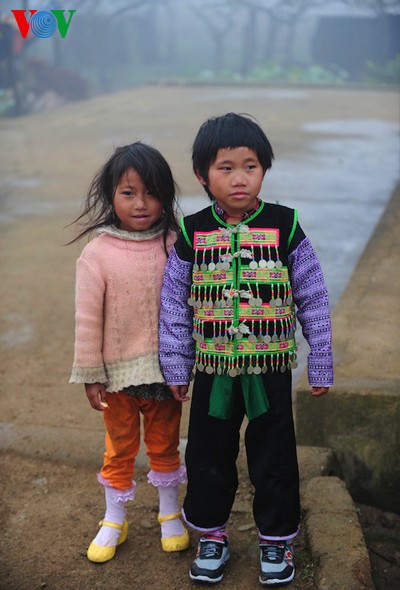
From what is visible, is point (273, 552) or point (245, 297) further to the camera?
point (273, 552)

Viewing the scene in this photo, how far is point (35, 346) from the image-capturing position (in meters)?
4.68

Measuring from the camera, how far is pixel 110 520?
2779 mm

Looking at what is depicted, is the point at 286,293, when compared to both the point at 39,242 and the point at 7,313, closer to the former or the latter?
the point at 7,313

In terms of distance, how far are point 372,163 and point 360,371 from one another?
281 inches

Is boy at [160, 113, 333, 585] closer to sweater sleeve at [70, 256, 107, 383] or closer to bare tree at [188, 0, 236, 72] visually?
sweater sleeve at [70, 256, 107, 383]

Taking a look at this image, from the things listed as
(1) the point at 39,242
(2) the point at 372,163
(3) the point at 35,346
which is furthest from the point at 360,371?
(2) the point at 372,163

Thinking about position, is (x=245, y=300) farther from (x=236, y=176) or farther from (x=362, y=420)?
(x=362, y=420)

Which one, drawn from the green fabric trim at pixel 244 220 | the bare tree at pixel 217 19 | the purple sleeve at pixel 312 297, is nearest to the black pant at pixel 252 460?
the purple sleeve at pixel 312 297

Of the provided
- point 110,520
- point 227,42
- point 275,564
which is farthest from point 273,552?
point 227,42

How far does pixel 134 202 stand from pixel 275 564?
1175 millimetres

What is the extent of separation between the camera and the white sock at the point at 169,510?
9.16ft

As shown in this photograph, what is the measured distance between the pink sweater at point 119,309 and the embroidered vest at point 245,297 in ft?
0.68

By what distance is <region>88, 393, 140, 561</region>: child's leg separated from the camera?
269 cm

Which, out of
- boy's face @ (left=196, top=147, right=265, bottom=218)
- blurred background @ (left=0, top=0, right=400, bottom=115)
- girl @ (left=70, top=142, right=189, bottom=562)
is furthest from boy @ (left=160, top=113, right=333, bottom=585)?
blurred background @ (left=0, top=0, right=400, bottom=115)
